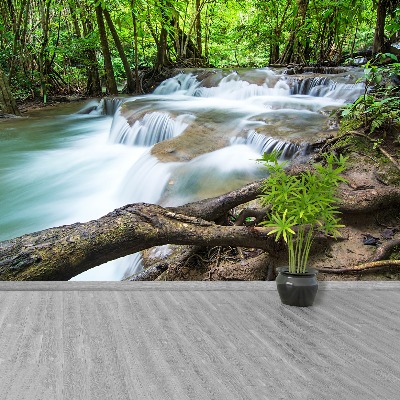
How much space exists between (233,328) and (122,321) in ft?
1.08

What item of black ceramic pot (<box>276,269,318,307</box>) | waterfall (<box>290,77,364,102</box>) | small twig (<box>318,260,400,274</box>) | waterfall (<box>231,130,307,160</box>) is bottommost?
small twig (<box>318,260,400,274</box>)

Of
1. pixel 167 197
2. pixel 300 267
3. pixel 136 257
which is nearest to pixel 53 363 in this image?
pixel 300 267

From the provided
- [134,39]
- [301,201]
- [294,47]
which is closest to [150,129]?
[301,201]

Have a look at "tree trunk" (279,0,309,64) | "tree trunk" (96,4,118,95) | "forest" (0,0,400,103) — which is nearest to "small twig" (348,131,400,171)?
"forest" (0,0,400,103)

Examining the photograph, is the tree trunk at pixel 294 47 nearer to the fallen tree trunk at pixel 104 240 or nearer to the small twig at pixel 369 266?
the small twig at pixel 369 266

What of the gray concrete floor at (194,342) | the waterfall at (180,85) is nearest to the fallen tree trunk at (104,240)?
the gray concrete floor at (194,342)

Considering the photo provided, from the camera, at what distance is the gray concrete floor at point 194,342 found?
0.97 m

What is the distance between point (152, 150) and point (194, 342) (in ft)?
9.73

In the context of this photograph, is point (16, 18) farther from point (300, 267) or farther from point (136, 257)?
point (300, 267)

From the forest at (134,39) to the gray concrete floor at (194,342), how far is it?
7.07m

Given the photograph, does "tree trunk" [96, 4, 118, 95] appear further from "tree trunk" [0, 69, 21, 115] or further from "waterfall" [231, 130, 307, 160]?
"waterfall" [231, 130, 307, 160]

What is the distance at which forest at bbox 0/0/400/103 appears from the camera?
8.43 metres

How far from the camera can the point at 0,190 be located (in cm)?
422

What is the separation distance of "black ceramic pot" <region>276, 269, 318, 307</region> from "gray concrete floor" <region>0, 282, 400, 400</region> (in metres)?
0.04
